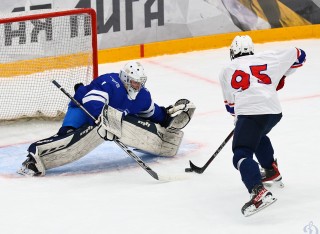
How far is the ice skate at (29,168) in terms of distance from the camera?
20.2 ft

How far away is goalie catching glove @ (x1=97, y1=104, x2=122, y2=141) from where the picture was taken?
598 cm

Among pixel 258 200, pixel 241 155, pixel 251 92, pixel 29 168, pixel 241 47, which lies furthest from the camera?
pixel 29 168

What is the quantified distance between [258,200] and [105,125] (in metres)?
1.15

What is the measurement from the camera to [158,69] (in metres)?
8.80

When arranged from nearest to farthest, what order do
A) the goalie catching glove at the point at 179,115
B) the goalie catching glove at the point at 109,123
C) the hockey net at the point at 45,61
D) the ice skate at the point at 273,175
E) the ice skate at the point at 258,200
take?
the ice skate at the point at 258,200
the ice skate at the point at 273,175
the goalie catching glove at the point at 109,123
the goalie catching glove at the point at 179,115
the hockey net at the point at 45,61

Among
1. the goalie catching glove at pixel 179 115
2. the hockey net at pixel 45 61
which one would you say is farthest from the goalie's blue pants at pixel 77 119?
the hockey net at pixel 45 61

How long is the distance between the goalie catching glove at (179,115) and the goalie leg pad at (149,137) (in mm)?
43

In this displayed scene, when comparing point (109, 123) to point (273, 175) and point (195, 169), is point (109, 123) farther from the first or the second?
point (273, 175)

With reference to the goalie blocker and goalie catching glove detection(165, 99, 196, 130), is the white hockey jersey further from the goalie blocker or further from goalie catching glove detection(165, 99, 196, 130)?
goalie catching glove detection(165, 99, 196, 130)

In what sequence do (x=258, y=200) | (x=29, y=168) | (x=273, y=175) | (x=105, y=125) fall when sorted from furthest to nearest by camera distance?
(x=29, y=168) → (x=105, y=125) → (x=273, y=175) → (x=258, y=200)

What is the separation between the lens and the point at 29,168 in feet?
20.2

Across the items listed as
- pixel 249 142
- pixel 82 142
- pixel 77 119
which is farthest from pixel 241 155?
pixel 77 119

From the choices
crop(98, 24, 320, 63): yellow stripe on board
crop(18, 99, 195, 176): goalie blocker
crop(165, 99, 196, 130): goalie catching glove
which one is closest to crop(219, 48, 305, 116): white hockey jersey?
crop(18, 99, 195, 176): goalie blocker

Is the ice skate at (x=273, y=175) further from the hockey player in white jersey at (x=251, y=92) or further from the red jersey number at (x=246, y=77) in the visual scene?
the red jersey number at (x=246, y=77)
